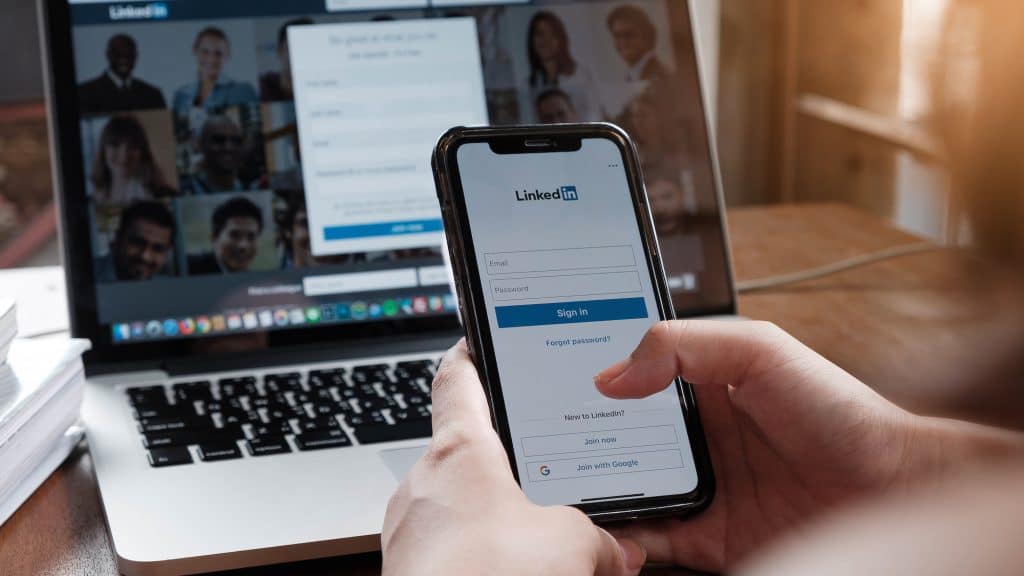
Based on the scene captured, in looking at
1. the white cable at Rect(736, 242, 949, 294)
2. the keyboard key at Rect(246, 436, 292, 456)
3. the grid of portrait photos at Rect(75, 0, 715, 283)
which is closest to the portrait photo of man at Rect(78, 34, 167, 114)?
the grid of portrait photos at Rect(75, 0, 715, 283)

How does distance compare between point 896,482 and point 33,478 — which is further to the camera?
point 33,478

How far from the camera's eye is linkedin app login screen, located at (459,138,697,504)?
52 centimetres

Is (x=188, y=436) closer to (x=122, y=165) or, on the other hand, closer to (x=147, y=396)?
(x=147, y=396)

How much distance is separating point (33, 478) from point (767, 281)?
698 mm

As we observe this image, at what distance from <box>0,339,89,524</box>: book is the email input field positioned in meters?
0.29

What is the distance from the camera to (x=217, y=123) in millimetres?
790

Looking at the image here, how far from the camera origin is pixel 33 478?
0.61 m

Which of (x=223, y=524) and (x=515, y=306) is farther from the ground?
(x=515, y=306)

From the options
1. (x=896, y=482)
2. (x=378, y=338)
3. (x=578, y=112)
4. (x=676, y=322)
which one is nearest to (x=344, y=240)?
(x=378, y=338)

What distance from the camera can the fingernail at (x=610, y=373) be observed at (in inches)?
20.7

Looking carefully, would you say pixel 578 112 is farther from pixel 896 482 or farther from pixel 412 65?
pixel 896 482

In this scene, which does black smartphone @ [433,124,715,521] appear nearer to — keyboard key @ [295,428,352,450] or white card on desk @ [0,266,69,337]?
keyboard key @ [295,428,352,450]

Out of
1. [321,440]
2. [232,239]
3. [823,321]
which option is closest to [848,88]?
[823,321]

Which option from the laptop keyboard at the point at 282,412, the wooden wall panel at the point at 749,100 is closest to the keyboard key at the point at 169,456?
the laptop keyboard at the point at 282,412
